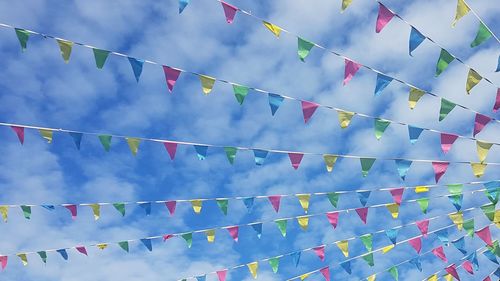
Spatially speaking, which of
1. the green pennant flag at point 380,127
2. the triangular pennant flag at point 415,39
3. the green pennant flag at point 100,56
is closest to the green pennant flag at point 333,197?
the green pennant flag at point 380,127

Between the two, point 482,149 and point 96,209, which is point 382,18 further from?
point 96,209

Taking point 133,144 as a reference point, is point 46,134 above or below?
above

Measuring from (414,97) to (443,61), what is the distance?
64 centimetres

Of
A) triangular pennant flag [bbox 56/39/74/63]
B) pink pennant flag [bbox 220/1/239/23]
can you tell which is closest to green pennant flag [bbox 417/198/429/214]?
pink pennant flag [bbox 220/1/239/23]

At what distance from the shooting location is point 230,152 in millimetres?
6664

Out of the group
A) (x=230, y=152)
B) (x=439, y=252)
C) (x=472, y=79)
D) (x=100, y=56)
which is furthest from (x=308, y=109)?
(x=439, y=252)

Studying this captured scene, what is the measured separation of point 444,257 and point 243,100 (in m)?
5.01

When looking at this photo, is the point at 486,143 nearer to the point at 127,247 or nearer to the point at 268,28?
the point at 268,28

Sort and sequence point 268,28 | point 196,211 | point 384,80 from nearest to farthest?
point 268,28, point 384,80, point 196,211

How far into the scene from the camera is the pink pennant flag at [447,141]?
6.36 m

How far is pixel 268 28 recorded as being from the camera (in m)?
5.23

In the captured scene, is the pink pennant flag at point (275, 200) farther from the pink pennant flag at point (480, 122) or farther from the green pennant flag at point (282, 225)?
the pink pennant flag at point (480, 122)

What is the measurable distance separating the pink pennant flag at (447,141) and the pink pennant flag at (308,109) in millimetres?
1928

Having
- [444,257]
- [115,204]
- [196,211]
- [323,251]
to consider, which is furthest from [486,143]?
[115,204]
